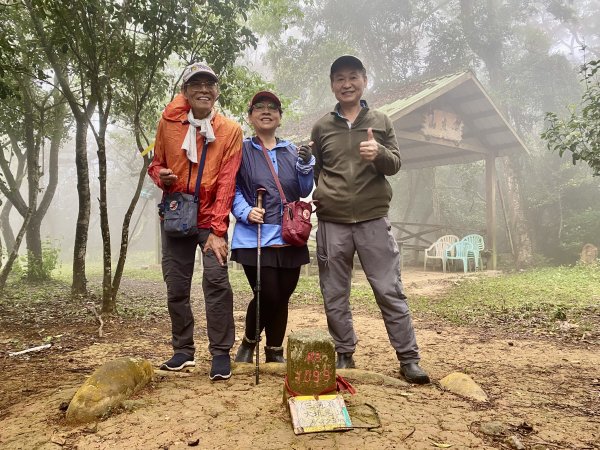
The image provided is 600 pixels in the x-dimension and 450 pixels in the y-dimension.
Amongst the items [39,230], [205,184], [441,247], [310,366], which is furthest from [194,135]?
[441,247]

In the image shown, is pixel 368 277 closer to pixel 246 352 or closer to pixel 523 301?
pixel 246 352

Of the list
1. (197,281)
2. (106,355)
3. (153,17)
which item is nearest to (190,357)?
(106,355)

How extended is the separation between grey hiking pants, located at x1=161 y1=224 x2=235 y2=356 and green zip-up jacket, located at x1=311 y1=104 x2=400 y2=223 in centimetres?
91

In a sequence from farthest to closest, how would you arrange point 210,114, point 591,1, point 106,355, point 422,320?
point 591,1 < point 422,320 < point 106,355 < point 210,114

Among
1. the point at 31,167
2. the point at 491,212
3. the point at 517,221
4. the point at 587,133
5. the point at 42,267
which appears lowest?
the point at 42,267

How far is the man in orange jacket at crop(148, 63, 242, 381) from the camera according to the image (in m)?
3.11

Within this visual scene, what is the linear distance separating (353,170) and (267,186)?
650 mm

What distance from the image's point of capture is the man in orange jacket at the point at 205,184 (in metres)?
3.11

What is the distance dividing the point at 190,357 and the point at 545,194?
1697 cm

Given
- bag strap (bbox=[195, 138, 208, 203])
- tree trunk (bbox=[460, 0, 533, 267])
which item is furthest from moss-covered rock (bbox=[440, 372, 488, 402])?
tree trunk (bbox=[460, 0, 533, 267])

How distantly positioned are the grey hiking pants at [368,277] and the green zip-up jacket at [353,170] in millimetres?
107

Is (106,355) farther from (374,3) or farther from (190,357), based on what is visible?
(374,3)

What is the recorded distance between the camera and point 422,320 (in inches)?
248

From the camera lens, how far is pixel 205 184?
3.16m
